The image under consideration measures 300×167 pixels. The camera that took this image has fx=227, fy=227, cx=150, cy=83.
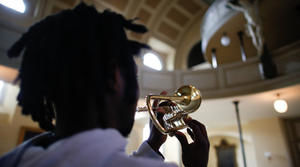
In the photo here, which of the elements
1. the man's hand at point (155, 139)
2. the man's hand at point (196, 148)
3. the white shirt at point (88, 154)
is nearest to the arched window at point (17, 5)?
the man's hand at point (155, 139)

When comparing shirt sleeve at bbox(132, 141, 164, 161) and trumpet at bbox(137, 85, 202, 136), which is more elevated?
trumpet at bbox(137, 85, 202, 136)

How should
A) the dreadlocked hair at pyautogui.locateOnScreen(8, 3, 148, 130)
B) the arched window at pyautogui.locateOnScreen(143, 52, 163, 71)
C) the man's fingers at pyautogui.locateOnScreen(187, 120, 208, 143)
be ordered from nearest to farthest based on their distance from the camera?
the dreadlocked hair at pyautogui.locateOnScreen(8, 3, 148, 130) → the man's fingers at pyautogui.locateOnScreen(187, 120, 208, 143) → the arched window at pyautogui.locateOnScreen(143, 52, 163, 71)

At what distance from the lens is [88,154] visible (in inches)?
21.4

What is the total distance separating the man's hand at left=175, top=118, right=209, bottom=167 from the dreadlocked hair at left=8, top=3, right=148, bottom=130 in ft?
1.75

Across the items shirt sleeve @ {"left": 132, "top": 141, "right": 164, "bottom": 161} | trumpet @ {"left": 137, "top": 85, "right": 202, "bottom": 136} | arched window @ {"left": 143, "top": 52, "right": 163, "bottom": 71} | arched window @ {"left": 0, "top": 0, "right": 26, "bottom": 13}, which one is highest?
arched window @ {"left": 0, "top": 0, "right": 26, "bottom": 13}

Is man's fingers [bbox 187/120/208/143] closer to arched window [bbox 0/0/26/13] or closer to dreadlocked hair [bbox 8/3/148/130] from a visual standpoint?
dreadlocked hair [bbox 8/3/148/130]

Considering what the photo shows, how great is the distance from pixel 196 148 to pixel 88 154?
2.17ft

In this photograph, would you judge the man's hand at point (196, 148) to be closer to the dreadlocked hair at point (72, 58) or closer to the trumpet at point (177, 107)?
the trumpet at point (177, 107)

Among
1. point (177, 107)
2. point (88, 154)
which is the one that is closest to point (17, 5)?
point (177, 107)

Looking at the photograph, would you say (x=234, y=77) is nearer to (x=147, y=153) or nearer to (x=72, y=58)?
(x=147, y=153)

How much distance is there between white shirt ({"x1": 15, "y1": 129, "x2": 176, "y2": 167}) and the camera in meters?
0.53

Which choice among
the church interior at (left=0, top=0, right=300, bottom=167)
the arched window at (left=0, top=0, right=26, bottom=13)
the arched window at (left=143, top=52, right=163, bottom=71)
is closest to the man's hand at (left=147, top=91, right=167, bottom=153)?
the church interior at (left=0, top=0, right=300, bottom=167)

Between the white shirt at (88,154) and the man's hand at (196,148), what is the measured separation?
1.63ft

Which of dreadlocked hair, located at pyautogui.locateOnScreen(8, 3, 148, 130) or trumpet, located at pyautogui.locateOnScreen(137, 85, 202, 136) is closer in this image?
dreadlocked hair, located at pyautogui.locateOnScreen(8, 3, 148, 130)
